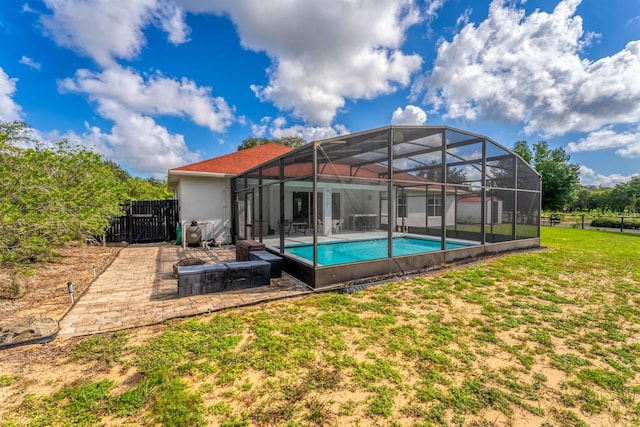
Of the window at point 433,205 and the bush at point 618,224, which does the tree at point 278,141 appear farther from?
the bush at point 618,224

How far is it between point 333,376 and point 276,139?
32.0 meters

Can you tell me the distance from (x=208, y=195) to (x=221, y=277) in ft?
21.6

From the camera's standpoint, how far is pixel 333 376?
244 centimetres

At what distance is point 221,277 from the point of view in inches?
183

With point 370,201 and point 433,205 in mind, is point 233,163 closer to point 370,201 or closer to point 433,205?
point 370,201

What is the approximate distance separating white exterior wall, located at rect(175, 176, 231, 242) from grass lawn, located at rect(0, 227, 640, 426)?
23.9 feet

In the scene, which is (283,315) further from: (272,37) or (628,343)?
(272,37)

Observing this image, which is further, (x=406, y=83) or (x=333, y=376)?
(x=406, y=83)

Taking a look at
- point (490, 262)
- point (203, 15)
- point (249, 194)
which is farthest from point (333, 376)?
point (203, 15)

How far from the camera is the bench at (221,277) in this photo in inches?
174

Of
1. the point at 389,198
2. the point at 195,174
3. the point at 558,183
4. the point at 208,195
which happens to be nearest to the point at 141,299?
the point at 389,198

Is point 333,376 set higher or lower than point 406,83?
lower

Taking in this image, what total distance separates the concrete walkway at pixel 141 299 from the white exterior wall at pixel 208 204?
3776 millimetres

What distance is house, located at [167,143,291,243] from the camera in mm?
9984
